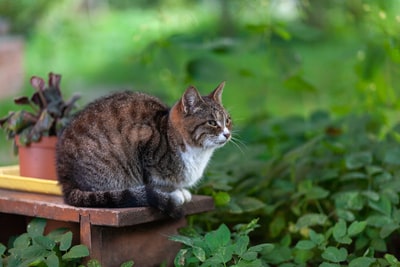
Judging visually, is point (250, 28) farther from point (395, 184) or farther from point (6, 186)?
point (6, 186)

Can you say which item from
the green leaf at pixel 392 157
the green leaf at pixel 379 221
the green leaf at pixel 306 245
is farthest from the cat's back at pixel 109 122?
the green leaf at pixel 392 157

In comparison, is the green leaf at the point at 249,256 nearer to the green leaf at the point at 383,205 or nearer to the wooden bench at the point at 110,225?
the wooden bench at the point at 110,225

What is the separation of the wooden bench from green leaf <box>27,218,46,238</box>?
4 centimetres

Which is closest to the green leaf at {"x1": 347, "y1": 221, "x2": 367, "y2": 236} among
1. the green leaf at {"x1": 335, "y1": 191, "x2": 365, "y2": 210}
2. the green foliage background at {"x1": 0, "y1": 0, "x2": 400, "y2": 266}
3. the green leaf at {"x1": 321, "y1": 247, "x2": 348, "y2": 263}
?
the green foliage background at {"x1": 0, "y1": 0, "x2": 400, "y2": 266}

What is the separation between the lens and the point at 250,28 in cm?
384

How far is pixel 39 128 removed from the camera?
3.01 m

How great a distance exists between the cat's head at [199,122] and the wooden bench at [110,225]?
0.27 metres

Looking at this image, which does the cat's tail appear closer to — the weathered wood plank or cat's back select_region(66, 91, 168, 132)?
the weathered wood plank

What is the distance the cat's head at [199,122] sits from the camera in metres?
2.72

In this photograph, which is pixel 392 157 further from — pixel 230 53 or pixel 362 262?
pixel 230 53

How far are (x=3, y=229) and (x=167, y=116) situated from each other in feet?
2.75

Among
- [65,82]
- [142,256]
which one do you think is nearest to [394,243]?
[142,256]

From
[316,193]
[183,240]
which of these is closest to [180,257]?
[183,240]

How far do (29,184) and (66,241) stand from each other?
0.48m
